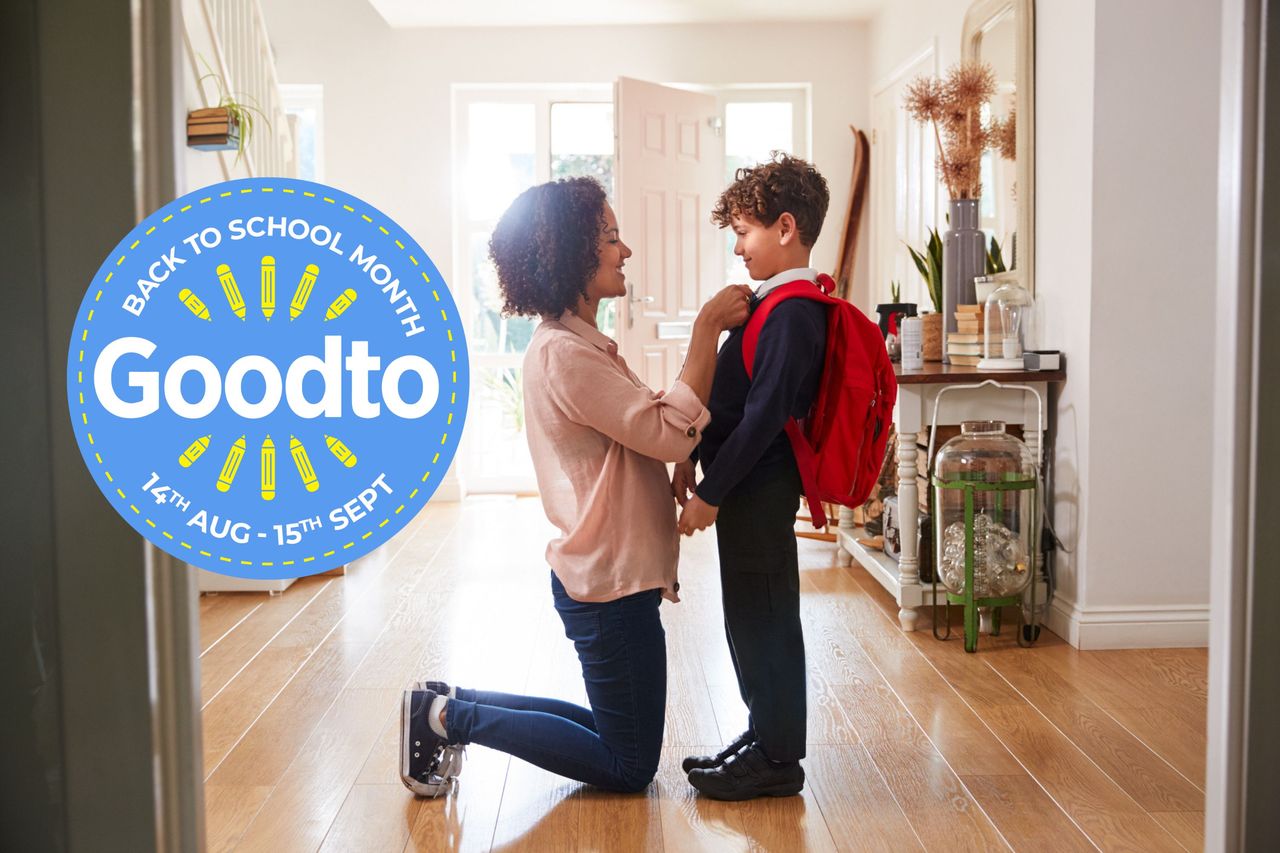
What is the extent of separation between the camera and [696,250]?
6.51 meters

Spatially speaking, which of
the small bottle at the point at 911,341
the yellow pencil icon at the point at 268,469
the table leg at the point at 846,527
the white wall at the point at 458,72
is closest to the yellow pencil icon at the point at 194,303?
the yellow pencil icon at the point at 268,469

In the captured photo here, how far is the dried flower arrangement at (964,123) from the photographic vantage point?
426 cm

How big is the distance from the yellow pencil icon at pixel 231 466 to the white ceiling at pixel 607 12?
4883 mm

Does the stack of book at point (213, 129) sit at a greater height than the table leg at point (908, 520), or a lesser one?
greater

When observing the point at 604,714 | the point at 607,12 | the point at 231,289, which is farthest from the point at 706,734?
the point at 607,12

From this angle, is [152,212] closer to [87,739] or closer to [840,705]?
[87,739]

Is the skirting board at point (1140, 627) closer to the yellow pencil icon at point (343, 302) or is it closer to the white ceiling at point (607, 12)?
the yellow pencil icon at point (343, 302)

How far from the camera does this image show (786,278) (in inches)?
94.2

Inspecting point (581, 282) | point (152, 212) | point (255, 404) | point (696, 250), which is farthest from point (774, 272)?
point (696, 250)

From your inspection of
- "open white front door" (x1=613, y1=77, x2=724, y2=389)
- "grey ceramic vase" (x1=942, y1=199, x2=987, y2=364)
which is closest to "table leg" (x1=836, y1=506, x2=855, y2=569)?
"grey ceramic vase" (x1=942, y1=199, x2=987, y2=364)

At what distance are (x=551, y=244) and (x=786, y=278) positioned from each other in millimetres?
463

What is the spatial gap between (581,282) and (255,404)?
71 centimetres

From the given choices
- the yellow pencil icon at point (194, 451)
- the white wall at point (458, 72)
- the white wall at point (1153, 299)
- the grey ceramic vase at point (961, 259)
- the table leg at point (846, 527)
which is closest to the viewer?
the yellow pencil icon at point (194, 451)

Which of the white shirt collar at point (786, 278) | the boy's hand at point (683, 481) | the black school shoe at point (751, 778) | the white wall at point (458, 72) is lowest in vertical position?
the black school shoe at point (751, 778)
